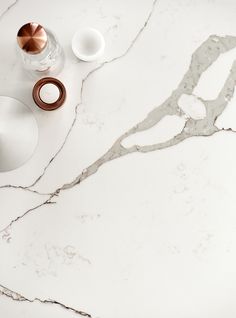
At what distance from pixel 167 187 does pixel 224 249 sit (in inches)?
5.8

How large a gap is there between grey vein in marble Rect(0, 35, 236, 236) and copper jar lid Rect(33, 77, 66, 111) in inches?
4.7

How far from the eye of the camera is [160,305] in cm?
78

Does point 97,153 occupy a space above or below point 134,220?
above

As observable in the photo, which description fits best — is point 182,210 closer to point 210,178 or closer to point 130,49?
point 210,178

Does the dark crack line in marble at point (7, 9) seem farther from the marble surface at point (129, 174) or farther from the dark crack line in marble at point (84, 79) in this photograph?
the dark crack line in marble at point (84, 79)

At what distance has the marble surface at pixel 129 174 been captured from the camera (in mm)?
781

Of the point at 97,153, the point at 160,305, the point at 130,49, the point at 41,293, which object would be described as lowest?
the point at 160,305

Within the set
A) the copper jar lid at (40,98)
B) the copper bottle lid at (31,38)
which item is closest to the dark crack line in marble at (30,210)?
the copper jar lid at (40,98)

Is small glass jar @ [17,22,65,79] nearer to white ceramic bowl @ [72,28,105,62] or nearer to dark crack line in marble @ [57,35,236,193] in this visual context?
white ceramic bowl @ [72,28,105,62]

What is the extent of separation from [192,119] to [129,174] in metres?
0.15

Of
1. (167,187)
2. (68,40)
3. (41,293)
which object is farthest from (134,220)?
(68,40)

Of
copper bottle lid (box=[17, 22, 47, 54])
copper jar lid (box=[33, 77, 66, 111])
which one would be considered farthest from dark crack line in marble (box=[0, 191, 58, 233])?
copper bottle lid (box=[17, 22, 47, 54])

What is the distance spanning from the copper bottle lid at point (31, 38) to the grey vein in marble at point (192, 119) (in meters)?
0.22

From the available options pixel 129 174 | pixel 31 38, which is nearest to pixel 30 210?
pixel 129 174
